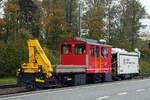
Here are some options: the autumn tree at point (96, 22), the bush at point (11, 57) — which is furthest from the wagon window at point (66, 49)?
the autumn tree at point (96, 22)

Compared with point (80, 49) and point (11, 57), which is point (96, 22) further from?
point (80, 49)

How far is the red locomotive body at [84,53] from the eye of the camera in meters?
17.2

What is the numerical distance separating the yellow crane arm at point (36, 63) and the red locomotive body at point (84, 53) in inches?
127

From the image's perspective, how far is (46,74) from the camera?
1407cm

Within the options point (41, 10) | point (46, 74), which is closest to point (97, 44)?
point (46, 74)

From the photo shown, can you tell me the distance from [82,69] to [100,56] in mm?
2717

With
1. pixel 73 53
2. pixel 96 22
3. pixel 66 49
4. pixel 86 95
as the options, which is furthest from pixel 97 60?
pixel 96 22

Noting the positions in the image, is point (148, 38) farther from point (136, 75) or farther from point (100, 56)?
point (100, 56)

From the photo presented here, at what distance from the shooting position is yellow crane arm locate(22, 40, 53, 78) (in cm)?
1423

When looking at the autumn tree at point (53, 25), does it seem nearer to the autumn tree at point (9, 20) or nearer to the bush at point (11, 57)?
the autumn tree at point (9, 20)

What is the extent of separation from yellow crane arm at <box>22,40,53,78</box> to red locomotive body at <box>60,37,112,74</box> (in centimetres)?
323

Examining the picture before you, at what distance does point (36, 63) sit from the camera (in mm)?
14805

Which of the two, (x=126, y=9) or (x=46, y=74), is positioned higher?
(x=126, y=9)

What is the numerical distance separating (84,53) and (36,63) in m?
3.83
